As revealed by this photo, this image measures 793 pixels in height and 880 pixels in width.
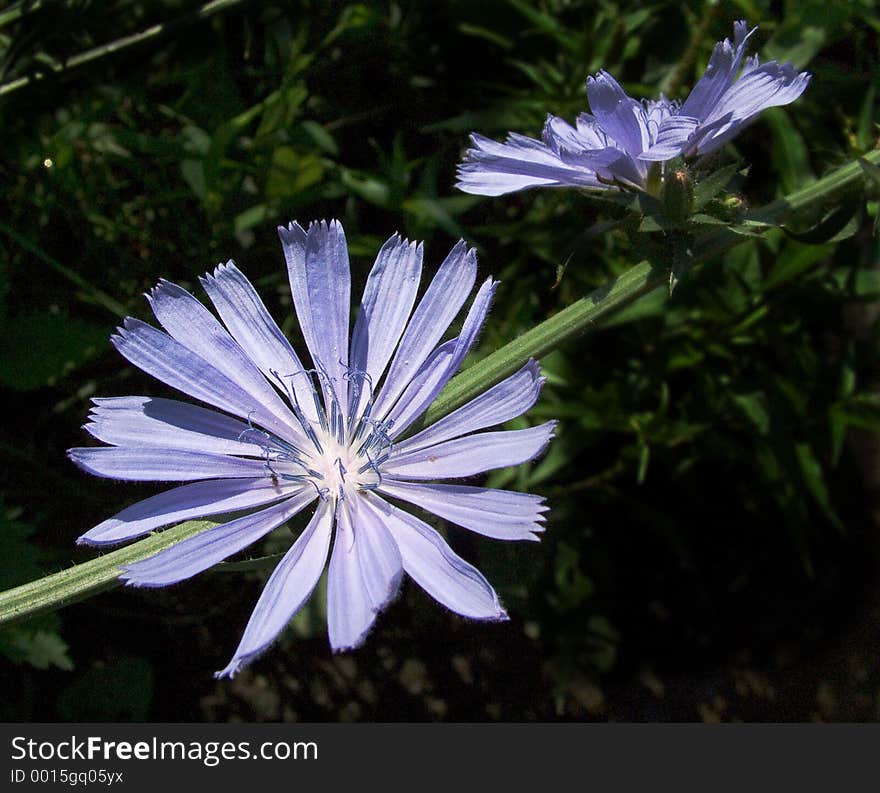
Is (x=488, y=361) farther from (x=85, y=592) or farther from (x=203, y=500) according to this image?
(x=85, y=592)

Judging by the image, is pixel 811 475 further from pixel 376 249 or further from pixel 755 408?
pixel 376 249

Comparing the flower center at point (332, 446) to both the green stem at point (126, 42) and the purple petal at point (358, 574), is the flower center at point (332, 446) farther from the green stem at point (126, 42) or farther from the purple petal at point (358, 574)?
the green stem at point (126, 42)

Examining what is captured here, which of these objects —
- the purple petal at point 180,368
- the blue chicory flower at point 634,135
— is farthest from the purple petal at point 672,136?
the purple petal at point 180,368

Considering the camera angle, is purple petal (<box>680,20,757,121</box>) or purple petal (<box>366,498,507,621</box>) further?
purple petal (<box>680,20,757,121</box>)

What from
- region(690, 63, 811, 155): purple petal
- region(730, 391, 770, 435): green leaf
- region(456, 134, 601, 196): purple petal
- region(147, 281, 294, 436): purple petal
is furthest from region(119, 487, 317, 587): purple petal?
region(730, 391, 770, 435): green leaf

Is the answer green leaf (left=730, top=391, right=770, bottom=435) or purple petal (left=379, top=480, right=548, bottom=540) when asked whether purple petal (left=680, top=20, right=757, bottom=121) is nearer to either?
purple petal (left=379, top=480, right=548, bottom=540)

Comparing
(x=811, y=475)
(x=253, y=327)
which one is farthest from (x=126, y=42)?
(x=811, y=475)
